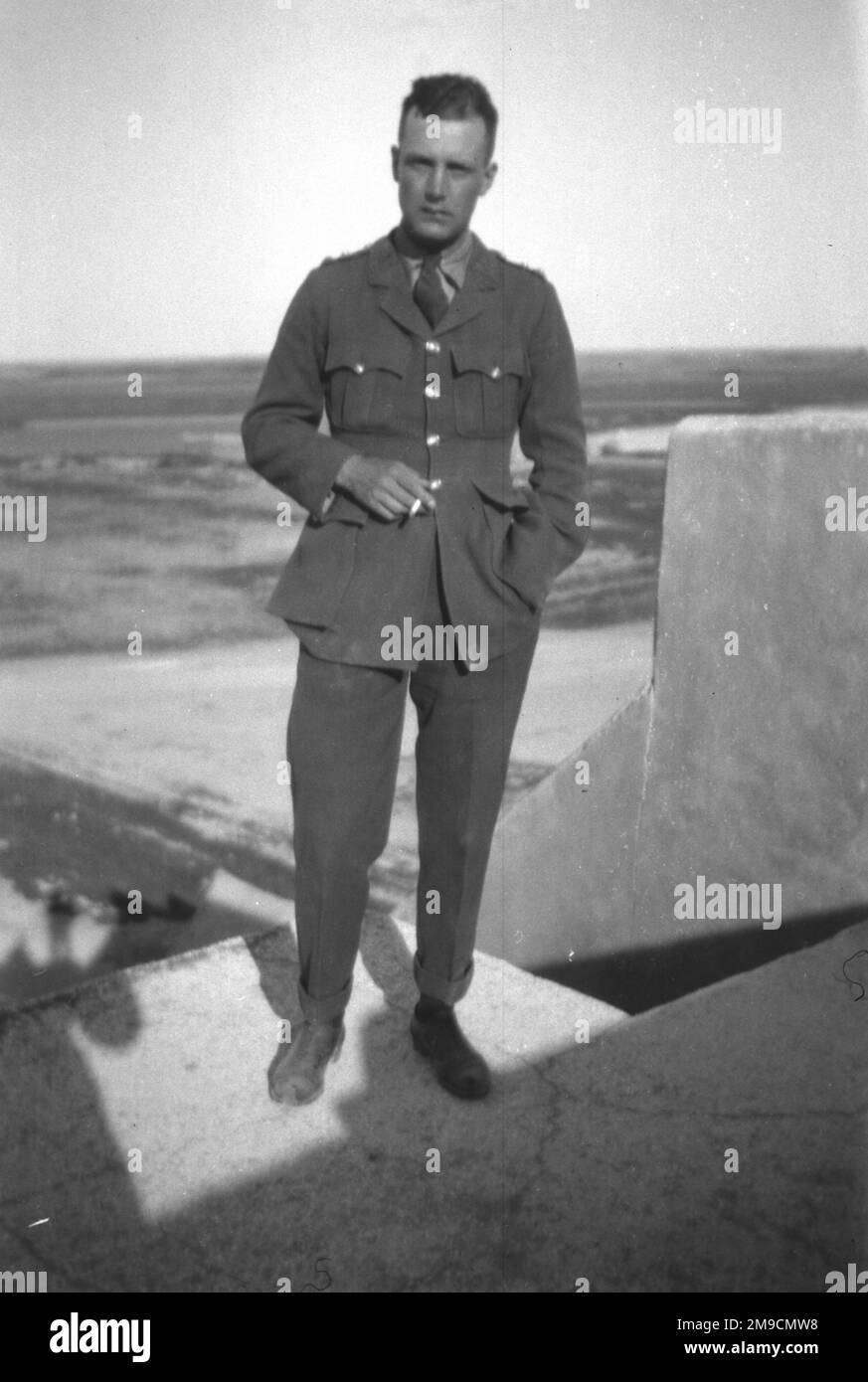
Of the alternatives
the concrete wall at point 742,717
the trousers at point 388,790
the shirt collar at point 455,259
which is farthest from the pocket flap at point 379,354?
the concrete wall at point 742,717

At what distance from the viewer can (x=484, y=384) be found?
2.32 meters

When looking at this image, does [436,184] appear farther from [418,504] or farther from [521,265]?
[418,504]

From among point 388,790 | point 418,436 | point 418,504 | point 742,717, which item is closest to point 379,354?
point 418,436

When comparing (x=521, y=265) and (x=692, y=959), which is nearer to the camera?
(x=521, y=265)

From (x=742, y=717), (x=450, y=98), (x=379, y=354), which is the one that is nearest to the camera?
(x=450, y=98)

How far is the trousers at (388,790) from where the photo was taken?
2398 millimetres

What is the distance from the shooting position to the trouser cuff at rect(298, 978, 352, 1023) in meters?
2.49

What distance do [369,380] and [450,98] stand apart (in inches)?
19.2

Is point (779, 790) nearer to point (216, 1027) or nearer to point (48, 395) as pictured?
point (216, 1027)

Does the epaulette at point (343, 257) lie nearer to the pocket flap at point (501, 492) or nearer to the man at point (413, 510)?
the man at point (413, 510)

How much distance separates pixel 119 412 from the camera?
10.8 feet

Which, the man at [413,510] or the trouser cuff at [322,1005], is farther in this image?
the trouser cuff at [322,1005]
